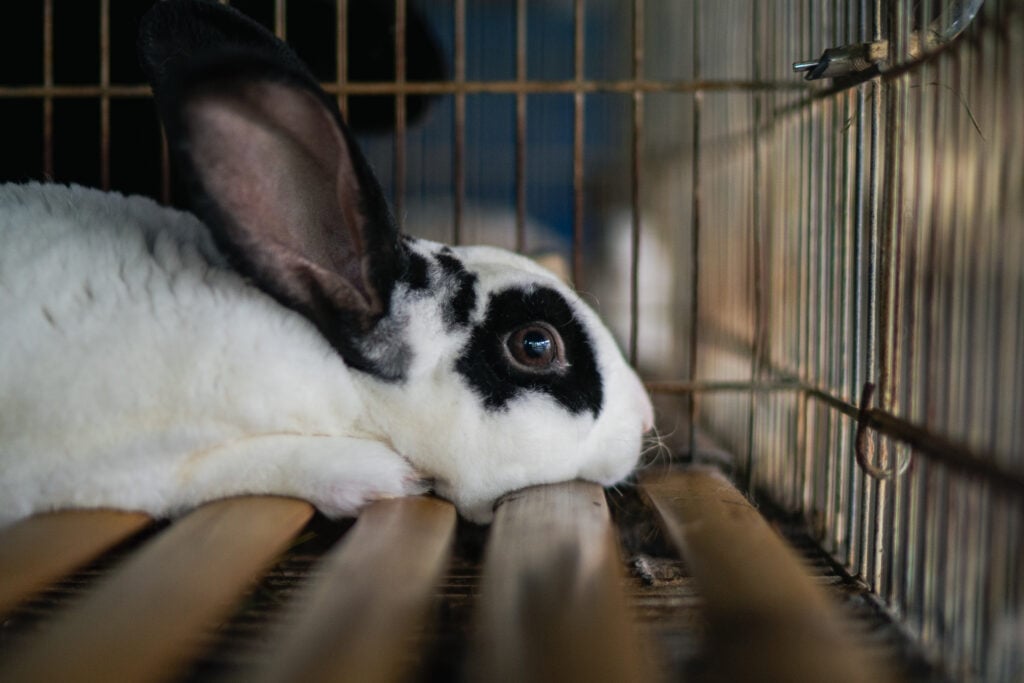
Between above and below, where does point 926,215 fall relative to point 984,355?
above

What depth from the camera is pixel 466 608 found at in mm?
730

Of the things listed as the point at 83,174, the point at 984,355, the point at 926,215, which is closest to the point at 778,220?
the point at 926,215

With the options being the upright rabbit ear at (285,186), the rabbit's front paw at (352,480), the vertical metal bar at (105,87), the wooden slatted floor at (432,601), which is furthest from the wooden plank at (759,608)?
the vertical metal bar at (105,87)

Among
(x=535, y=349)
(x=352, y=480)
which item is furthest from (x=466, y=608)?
(x=535, y=349)

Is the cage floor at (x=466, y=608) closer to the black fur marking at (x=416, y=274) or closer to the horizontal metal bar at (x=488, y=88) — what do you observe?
the black fur marking at (x=416, y=274)

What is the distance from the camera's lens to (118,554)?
733mm

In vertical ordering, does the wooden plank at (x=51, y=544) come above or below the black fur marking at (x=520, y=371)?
below

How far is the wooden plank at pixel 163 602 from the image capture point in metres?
0.43

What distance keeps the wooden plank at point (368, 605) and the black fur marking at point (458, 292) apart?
22 centimetres

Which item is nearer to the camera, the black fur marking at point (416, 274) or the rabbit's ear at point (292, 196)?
the rabbit's ear at point (292, 196)

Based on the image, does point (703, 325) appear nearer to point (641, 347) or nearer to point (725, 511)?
point (641, 347)

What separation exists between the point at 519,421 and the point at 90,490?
403mm

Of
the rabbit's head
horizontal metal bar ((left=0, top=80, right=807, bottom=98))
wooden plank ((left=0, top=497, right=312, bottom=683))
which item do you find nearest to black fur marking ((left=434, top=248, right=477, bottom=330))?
the rabbit's head

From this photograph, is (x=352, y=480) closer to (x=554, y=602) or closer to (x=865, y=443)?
(x=554, y=602)
